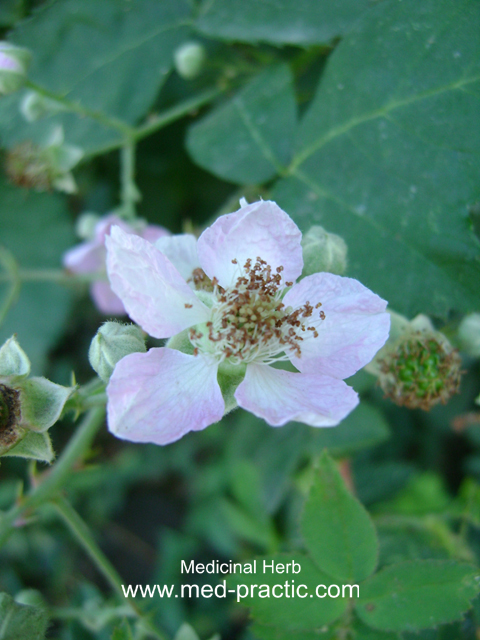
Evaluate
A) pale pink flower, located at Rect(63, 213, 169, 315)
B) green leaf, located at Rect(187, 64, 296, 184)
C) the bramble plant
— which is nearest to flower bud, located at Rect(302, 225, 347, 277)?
the bramble plant

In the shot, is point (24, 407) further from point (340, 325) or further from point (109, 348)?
point (340, 325)

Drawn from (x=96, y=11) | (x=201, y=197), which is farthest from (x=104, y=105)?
(x=201, y=197)

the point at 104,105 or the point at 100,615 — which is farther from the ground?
the point at 104,105

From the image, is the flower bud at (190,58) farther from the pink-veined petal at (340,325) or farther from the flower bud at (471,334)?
the flower bud at (471,334)

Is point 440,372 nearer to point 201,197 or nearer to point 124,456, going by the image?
point 201,197

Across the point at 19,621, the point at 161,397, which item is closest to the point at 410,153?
the point at 161,397

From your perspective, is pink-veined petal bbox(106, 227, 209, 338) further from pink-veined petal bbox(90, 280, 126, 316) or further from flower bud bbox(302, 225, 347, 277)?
pink-veined petal bbox(90, 280, 126, 316)

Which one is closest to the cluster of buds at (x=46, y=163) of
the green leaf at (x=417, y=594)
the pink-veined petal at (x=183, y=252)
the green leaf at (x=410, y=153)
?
the pink-veined petal at (x=183, y=252)
